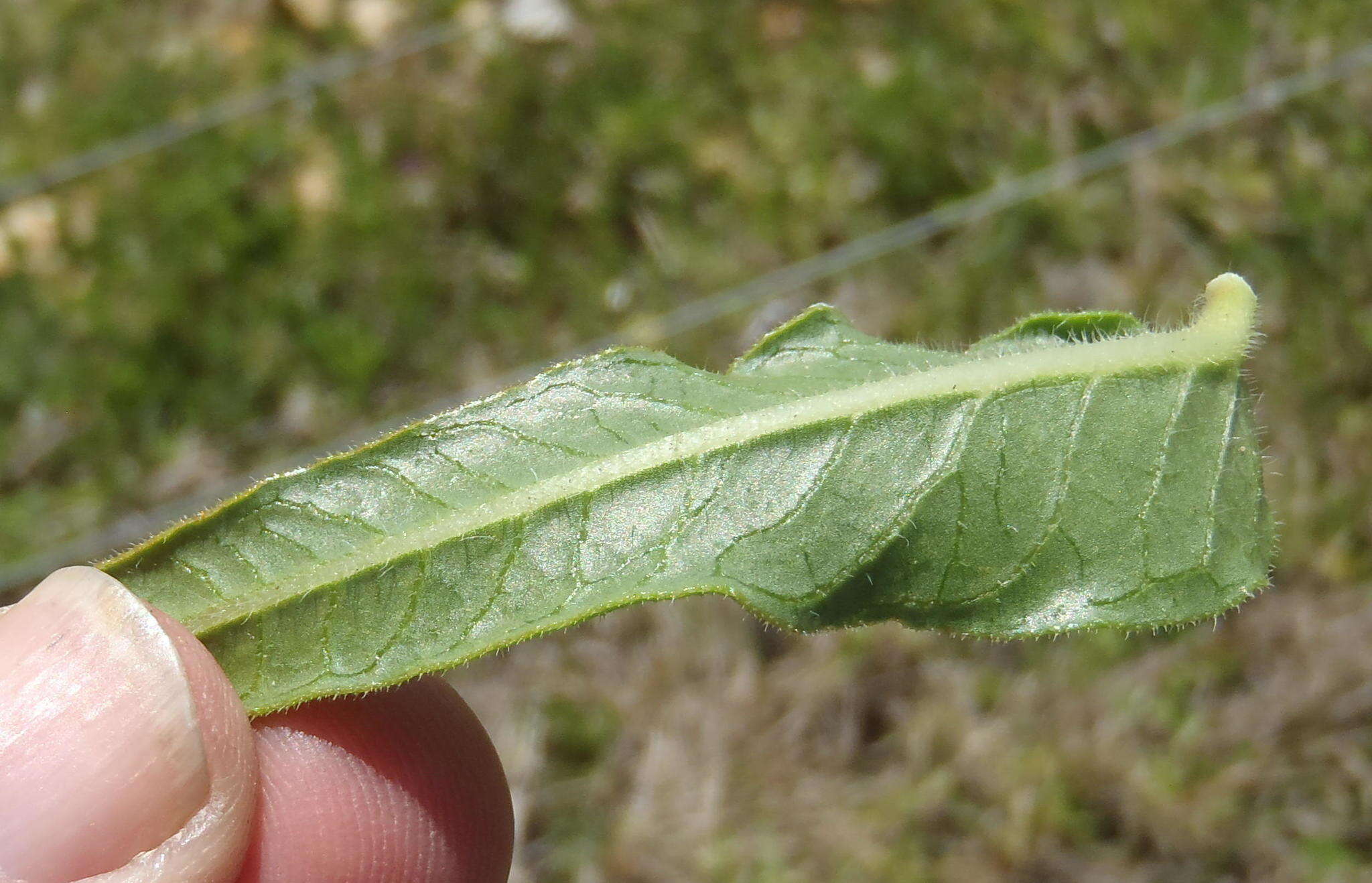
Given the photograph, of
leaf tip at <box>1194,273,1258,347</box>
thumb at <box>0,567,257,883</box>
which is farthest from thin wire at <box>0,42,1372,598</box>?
leaf tip at <box>1194,273,1258,347</box>

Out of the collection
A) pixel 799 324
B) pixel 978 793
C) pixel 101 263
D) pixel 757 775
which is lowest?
pixel 978 793

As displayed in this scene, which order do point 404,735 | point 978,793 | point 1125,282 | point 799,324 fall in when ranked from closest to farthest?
point 799,324 < point 404,735 < point 978,793 < point 1125,282

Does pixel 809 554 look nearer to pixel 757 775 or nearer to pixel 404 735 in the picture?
pixel 404 735

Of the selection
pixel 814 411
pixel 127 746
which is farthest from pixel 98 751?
pixel 814 411

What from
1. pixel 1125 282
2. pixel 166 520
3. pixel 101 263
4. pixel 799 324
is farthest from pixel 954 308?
pixel 101 263

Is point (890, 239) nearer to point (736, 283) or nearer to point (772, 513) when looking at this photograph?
point (736, 283)

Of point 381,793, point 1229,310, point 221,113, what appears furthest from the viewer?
point 221,113

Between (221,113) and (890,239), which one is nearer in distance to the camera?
(890,239)
